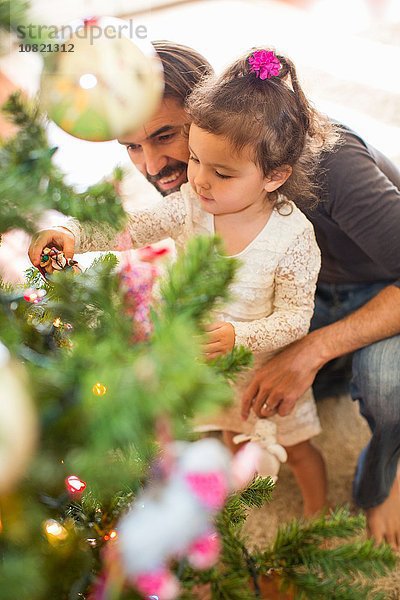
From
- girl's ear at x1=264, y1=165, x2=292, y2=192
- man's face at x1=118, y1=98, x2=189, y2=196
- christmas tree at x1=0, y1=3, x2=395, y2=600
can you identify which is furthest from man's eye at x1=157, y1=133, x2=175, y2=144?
christmas tree at x1=0, y1=3, x2=395, y2=600

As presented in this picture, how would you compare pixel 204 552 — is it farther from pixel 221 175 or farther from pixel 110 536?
pixel 221 175

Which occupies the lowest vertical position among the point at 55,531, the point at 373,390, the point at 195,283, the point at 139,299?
the point at 373,390

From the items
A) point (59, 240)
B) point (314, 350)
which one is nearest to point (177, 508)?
point (59, 240)

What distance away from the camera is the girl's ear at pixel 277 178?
917 mm

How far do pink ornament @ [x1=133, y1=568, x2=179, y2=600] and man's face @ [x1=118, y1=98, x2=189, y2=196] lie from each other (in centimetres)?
55

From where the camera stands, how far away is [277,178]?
3.04 feet

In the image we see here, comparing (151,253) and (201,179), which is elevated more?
(201,179)

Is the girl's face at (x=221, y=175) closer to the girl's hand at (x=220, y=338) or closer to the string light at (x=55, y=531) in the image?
the girl's hand at (x=220, y=338)

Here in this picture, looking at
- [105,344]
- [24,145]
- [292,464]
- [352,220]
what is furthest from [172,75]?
[292,464]

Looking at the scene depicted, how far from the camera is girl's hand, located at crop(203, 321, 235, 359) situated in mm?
887

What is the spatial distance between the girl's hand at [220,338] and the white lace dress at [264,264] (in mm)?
27

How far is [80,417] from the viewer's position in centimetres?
44

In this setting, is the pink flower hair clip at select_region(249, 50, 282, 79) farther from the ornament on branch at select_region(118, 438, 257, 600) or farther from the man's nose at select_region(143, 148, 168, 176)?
the ornament on branch at select_region(118, 438, 257, 600)

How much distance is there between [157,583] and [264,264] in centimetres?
56
